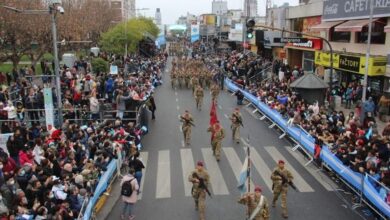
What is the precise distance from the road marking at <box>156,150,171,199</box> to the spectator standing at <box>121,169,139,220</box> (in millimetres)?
1576

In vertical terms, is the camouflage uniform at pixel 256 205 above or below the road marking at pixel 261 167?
above

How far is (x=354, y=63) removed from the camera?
26.9 metres

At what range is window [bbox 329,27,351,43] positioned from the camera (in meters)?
30.5

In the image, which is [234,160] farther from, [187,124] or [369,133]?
[369,133]

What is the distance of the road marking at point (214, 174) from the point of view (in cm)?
1369

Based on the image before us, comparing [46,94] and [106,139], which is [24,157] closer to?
[106,139]

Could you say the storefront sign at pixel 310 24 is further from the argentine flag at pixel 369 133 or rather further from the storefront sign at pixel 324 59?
the argentine flag at pixel 369 133

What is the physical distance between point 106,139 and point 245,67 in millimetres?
26441

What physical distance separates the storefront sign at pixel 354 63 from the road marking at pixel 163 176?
13.0m

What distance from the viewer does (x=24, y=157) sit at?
13.8 metres

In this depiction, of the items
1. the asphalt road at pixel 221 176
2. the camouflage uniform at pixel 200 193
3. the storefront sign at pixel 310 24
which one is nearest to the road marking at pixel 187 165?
the asphalt road at pixel 221 176

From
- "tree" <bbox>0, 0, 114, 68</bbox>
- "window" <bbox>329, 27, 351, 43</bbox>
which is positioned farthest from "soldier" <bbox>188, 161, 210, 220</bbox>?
"tree" <bbox>0, 0, 114, 68</bbox>

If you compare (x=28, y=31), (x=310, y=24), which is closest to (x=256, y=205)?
(x=28, y=31)

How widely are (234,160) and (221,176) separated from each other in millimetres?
1886
